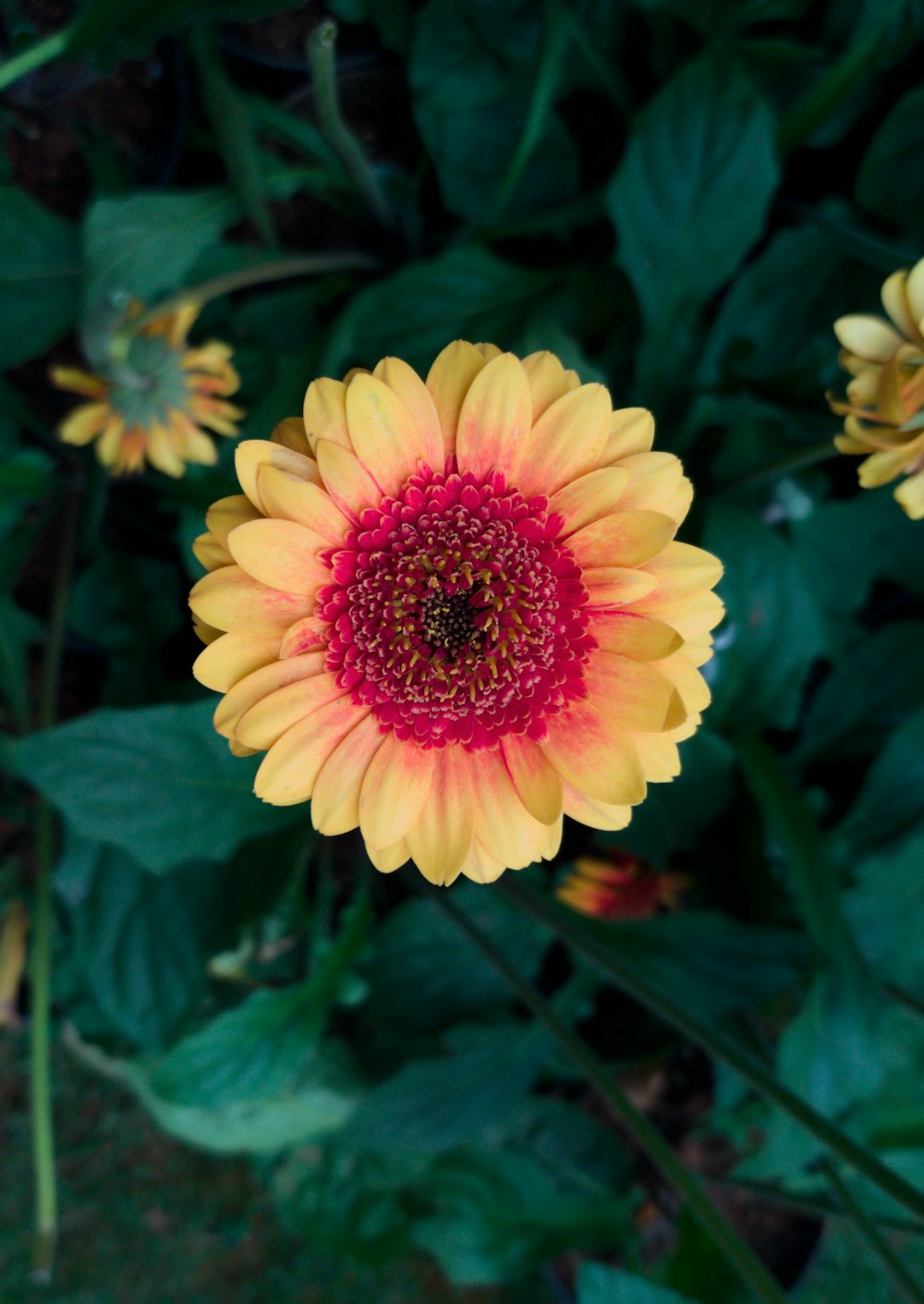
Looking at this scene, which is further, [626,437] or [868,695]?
[868,695]

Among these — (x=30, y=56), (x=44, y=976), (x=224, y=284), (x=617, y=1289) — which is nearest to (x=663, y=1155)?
(x=617, y=1289)

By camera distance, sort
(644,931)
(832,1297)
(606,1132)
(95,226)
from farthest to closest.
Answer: (832,1297) → (606,1132) → (644,931) → (95,226)

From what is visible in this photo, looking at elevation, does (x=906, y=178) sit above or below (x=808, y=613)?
above

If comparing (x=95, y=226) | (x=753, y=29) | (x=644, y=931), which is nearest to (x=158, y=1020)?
(x=644, y=931)

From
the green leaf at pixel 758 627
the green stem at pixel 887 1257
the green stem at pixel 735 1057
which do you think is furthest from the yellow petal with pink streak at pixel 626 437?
the green stem at pixel 887 1257

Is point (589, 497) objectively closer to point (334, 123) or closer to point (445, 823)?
point (445, 823)

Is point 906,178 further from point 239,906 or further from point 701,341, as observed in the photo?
point 239,906
